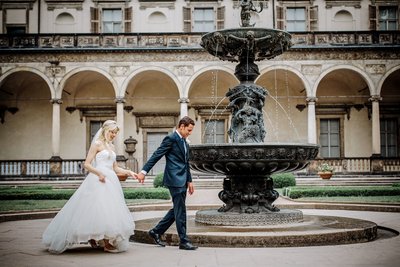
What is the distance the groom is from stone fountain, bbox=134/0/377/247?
627 mm

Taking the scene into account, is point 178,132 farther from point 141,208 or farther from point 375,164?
point 375,164

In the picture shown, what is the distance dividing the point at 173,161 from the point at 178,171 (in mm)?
153

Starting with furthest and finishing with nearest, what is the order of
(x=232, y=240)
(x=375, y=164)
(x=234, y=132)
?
(x=375, y=164) → (x=234, y=132) → (x=232, y=240)

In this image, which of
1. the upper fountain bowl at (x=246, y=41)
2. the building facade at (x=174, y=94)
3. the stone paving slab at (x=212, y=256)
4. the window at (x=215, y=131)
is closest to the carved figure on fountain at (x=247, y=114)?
the upper fountain bowl at (x=246, y=41)

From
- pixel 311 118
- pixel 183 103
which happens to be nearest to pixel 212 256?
pixel 183 103

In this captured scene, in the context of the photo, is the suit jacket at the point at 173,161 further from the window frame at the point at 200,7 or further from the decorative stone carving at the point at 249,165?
the window frame at the point at 200,7

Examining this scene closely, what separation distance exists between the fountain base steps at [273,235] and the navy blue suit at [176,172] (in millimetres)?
532

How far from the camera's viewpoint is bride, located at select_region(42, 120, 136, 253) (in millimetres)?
6656

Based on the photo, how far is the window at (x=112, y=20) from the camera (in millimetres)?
33375

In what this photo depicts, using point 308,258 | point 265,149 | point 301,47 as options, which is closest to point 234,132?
point 265,149

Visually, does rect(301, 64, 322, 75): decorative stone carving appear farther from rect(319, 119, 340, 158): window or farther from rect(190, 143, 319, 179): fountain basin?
rect(190, 143, 319, 179): fountain basin

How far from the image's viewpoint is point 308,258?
613cm

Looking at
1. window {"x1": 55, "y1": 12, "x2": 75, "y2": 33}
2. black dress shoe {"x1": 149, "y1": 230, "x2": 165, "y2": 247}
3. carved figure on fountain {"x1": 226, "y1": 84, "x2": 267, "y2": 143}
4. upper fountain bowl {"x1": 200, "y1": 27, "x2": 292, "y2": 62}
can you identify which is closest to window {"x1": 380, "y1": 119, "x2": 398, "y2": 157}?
window {"x1": 55, "y1": 12, "x2": 75, "y2": 33}

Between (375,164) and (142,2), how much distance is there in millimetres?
16911
